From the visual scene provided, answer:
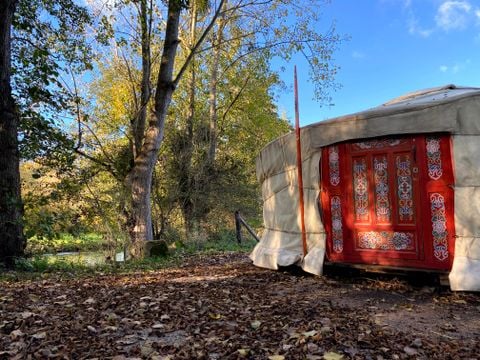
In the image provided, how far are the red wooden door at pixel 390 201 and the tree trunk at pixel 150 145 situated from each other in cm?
398

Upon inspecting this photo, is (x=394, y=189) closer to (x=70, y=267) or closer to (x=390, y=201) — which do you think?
(x=390, y=201)

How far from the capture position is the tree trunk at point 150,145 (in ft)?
25.1

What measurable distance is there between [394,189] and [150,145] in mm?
4786

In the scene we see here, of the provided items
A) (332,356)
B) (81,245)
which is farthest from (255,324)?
(81,245)

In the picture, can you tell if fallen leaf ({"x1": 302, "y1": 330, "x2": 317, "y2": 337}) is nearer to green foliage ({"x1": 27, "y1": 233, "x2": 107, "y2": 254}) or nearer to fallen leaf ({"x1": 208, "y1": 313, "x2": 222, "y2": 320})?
fallen leaf ({"x1": 208, "y1": 313, "x2": 222, "y2": 320})

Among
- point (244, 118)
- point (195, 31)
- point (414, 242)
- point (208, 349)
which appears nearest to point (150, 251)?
point (414, 242)

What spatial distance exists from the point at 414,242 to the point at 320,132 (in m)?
1.46

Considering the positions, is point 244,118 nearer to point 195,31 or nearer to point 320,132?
point 195,31

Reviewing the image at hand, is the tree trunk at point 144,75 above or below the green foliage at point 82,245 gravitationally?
above

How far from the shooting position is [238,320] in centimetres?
297

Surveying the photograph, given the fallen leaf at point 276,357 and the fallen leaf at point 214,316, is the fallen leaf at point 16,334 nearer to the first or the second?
the fallen leaf at point 214,316

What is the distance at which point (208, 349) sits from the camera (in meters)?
2.39

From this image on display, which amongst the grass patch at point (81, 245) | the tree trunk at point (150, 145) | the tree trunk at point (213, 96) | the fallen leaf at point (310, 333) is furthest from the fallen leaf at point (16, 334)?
the tree trunk at point (213, 96)

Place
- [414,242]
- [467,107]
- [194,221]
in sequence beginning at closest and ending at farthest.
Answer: [467,107] → [414,242] → [194,221]
